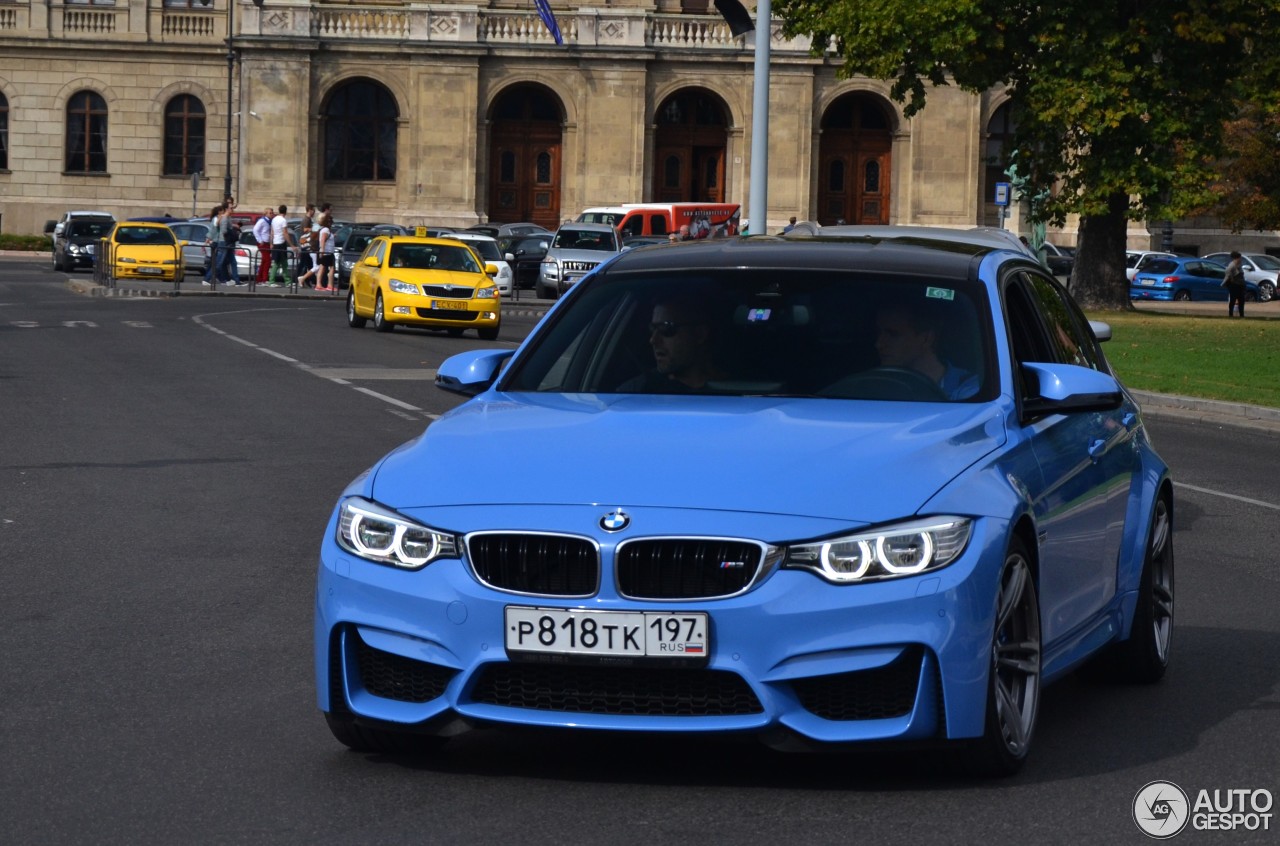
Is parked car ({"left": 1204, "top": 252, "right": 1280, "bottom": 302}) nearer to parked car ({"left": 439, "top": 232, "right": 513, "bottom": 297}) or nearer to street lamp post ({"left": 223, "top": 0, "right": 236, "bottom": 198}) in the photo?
parked car ({"left": 439, "top": 232, "right": 513, "bottom": 297})

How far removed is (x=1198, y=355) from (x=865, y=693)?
2580cm

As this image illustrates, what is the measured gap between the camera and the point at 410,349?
28766mm

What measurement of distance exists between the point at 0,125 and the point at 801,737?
7017cm

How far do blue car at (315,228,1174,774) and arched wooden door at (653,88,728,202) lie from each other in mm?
62140

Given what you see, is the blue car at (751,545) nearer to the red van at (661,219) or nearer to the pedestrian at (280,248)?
the pedestrian at (280,248)

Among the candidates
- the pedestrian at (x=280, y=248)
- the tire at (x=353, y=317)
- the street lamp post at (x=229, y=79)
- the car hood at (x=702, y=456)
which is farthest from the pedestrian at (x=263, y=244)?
the car hood at (x=702, y=456)

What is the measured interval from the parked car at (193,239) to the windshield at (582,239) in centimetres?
1077

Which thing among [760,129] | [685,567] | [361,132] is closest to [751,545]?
[685,567]

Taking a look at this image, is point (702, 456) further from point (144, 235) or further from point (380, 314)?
point (144, 235)

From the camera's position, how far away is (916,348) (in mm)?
6684

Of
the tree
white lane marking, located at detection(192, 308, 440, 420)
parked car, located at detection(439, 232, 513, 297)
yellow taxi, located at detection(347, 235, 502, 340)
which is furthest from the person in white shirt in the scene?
yellow taxi, located at detection(347, 235, 502, 340)

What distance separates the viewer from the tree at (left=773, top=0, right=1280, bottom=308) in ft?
127

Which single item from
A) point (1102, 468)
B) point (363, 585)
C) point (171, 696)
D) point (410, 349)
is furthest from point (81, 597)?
point (410, 349)

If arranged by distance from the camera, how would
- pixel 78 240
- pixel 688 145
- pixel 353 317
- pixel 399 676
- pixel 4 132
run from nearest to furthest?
pixel 399 676
pixel 353 317
pixel 78 240
pixel 688 145
pixel 4 132
